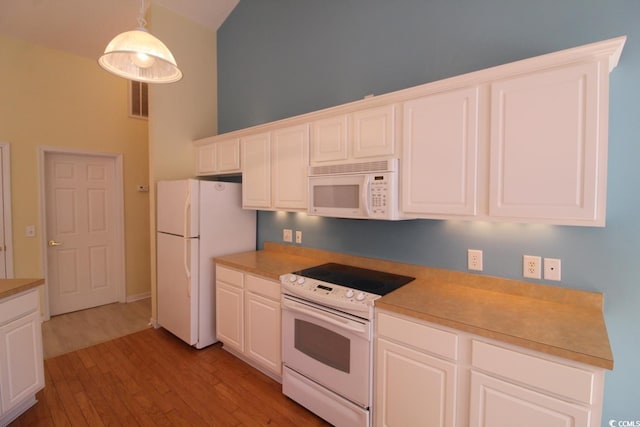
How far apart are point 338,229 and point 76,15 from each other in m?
3.73

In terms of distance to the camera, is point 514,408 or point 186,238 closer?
point 514,408

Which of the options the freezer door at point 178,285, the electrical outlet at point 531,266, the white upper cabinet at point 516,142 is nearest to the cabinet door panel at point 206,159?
the freezer door at point 178,285

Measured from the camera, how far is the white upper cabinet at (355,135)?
2066 millimetres

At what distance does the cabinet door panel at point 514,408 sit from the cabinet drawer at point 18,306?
2.83 m

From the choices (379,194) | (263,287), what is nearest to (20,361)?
(263,287)

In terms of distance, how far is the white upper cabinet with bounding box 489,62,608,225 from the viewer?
4.60 feet

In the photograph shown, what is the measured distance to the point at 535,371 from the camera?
133 cm

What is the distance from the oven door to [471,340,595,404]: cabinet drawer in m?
0.63

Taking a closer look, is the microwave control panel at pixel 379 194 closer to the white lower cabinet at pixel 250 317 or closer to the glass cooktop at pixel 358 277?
the glass cooktop at pixel 358 277

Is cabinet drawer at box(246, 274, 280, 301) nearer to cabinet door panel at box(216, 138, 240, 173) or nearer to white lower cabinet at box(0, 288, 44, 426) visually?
cabinet door panel at box(216, 138, 240, 173)

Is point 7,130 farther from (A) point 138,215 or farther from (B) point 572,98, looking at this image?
(B) point 572,98

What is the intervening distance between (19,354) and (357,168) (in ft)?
8.69

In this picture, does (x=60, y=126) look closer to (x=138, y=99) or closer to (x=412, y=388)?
(x=138, y=99)

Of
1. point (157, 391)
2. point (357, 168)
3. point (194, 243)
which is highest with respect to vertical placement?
point (357, 168)
